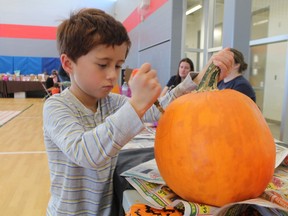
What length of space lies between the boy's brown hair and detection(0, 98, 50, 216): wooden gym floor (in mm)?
1532

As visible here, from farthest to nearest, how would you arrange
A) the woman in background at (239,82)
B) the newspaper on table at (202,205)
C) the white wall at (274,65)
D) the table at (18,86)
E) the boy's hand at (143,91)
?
the table at (18,86) < the white wall at (274,65) < the woman in background at (239,82) < the boy's hand at (143,91) < the newspaper on table at (202,205)

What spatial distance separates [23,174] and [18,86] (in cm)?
791

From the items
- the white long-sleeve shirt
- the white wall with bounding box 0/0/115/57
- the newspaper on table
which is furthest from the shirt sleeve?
the white wall with bounding box 0/0/115/57

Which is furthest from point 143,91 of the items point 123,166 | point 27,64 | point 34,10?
point 34,10

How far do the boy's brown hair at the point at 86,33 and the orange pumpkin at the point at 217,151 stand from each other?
0.94 ft

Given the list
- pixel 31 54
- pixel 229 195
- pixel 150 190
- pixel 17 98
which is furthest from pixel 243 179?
pixel 31 54

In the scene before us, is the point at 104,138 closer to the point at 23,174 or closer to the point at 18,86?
the point at 23,174

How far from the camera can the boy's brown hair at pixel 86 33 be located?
0.69 metres

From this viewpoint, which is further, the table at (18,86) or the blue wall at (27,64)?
the blue wall at (27,64)

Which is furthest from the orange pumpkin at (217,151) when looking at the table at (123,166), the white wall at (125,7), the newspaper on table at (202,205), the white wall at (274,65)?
the white wall at (125,7)

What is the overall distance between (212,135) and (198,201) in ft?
0.40

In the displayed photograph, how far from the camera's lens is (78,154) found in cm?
55

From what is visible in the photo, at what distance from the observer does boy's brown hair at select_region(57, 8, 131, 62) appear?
0.69m

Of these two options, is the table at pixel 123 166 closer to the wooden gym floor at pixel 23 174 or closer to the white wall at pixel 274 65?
the wooden gym floor at pixel 23 174
